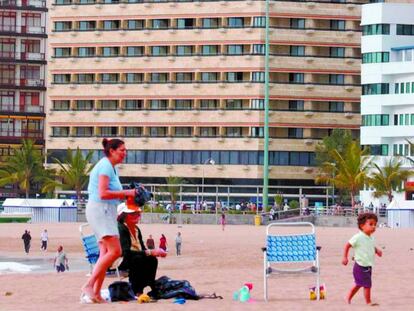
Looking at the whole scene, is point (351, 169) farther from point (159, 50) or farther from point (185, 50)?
point (159, 50)

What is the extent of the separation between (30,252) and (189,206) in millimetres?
53415

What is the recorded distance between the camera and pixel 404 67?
341ft

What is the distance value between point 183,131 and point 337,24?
15.3m

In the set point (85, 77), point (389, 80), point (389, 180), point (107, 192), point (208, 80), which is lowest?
point (107, 192)

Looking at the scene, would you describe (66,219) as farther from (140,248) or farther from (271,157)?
(140,248)

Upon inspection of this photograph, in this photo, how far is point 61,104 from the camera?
12244 cm

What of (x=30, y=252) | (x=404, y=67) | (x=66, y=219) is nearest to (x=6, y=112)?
(x=66, y=219)

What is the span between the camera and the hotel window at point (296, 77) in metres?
116

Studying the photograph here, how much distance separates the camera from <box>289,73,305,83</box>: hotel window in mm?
115562

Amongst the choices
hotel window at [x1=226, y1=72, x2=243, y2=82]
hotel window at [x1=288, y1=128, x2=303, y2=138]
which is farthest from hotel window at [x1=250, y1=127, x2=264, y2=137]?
hotel window at [x1=226, y1=72, x2=243, y2=82]

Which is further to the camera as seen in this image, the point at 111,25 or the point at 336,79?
the point at 111,25

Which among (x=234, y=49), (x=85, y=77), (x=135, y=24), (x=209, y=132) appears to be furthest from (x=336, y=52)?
(x=85, y=77)

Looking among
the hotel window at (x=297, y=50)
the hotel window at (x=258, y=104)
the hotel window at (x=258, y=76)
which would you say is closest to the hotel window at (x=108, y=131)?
the hotel window at (x=258, y=104)

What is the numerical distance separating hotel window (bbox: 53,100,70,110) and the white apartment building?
2831 cm
